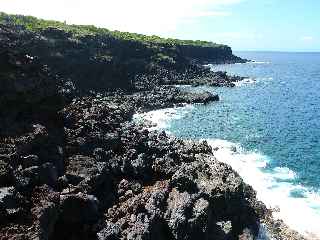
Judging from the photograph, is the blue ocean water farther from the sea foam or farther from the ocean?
the sea foam

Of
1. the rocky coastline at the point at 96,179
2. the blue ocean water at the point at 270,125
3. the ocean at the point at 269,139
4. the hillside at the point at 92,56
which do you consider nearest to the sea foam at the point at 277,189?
the ocean at the point at 269,139

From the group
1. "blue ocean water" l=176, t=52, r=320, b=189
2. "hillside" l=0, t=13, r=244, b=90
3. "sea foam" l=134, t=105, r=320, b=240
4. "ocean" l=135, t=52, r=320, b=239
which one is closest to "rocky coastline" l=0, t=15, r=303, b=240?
"sea foam" l=134, t=105, r=320, b=240

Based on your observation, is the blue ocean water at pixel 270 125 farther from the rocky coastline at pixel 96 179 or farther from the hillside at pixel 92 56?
the hillside at pixel 92 56

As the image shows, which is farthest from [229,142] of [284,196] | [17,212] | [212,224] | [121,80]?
[121,80]

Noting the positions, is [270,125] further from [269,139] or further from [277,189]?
[277,189]

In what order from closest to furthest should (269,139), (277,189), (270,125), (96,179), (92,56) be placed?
1. (96,179)
2. (277,189)
3. (269,139)
4. (270,125)
5. (92,56)

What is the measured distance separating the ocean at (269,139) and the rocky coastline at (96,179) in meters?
4.91

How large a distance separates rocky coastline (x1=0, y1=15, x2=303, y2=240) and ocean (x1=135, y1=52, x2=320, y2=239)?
Result: 4.91 metres

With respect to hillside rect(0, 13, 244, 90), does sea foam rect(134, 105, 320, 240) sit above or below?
below

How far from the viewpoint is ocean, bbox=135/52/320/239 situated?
167 ft

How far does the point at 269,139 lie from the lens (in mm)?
77188

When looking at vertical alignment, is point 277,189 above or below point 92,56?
below

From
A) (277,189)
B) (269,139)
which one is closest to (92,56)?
(269,139)

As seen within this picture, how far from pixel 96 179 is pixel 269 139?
4467cm
